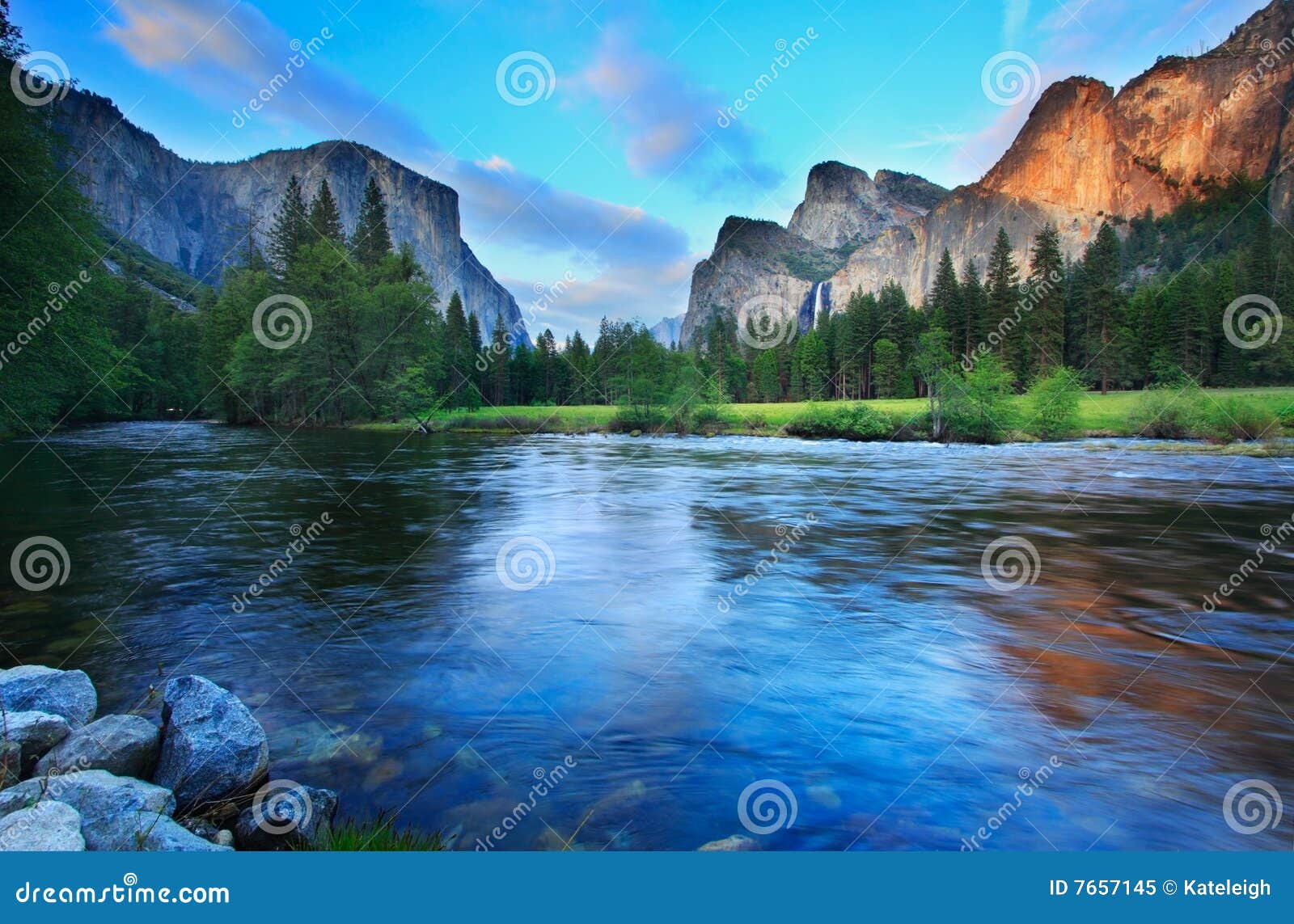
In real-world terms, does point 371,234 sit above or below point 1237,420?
above

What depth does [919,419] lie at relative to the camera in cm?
5259

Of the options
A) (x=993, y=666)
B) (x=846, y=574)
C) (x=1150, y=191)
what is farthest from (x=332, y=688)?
(x=1150, y=191)

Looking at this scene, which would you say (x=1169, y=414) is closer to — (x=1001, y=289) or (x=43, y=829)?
(x=1001, y=289)

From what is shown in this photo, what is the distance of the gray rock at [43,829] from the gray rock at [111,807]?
178mm

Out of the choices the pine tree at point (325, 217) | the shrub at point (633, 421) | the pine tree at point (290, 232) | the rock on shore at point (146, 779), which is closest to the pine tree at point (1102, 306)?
the shrub at point (633, 421)

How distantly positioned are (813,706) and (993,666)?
3008mm

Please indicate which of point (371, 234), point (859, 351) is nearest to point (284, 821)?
point (371, 234)

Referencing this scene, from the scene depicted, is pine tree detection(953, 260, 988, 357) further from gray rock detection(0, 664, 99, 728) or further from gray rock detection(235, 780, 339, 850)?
gray rock detection(0, 664, 99, 728)

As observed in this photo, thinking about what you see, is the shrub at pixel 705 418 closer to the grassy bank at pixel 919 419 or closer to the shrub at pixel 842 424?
the grassy bank at pixel 919 419

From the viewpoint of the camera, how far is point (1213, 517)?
19.2 metres

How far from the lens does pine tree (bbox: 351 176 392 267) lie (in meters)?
91.4

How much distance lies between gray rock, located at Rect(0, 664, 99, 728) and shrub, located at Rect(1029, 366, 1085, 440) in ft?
176

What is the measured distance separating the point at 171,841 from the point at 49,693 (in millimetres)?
3145

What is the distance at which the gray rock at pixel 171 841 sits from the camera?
405cm
